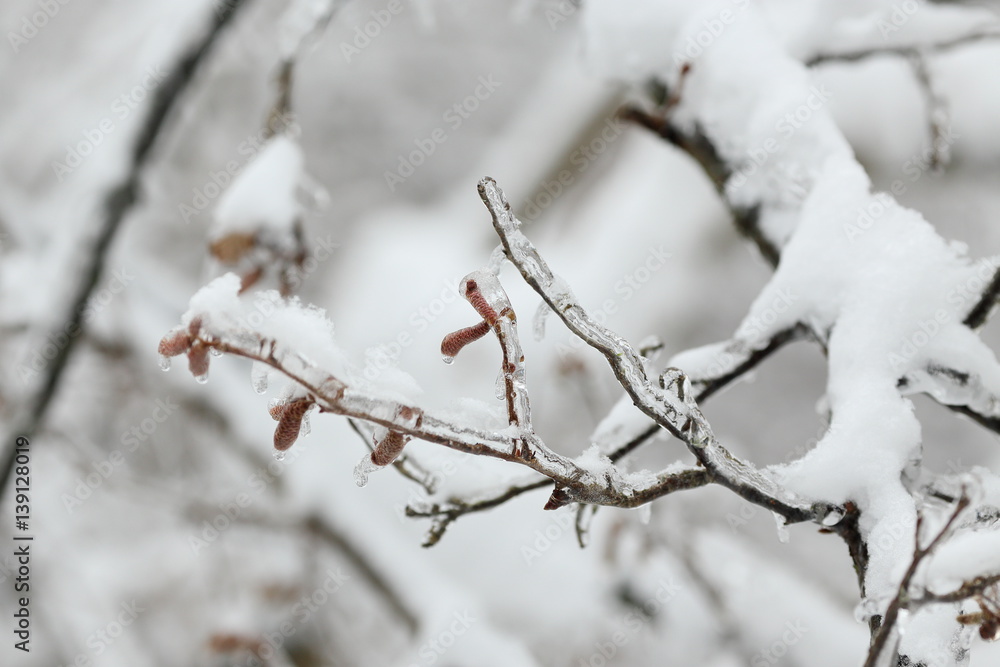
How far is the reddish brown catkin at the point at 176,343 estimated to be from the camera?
0.49 meters

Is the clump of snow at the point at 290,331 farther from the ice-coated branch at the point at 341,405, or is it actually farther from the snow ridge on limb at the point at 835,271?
the snow ridge on limb at the point at 835,271

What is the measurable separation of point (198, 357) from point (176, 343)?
19mm

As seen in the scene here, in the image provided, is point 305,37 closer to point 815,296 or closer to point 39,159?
point 815,296

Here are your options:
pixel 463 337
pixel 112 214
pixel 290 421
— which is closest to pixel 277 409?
pixel 290 421

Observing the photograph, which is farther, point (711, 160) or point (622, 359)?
point (711, 160)

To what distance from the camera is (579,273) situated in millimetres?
3000

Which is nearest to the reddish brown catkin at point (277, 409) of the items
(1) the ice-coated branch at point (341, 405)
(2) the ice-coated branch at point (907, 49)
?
(1) the ice-coated branch at point (341, 405)

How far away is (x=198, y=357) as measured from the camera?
1.63 ft

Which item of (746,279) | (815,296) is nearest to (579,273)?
(746,279)

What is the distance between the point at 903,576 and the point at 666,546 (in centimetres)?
221

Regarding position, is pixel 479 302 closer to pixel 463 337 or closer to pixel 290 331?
pixel 463 337

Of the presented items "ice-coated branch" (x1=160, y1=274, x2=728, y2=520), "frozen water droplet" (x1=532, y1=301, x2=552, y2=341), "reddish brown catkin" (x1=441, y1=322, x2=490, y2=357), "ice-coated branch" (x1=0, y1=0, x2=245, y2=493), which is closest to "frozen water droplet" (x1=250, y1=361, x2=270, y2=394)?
"ice-coated branch" (x1=160, y1=274, x2=728, y2=520)

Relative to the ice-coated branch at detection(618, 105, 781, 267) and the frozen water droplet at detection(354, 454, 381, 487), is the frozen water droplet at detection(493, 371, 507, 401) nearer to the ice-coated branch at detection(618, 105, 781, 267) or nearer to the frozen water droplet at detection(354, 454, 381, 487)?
the frozen water droplet at detection(354, 454, 381, 487)

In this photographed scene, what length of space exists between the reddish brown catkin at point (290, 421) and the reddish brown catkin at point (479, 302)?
16 cm
